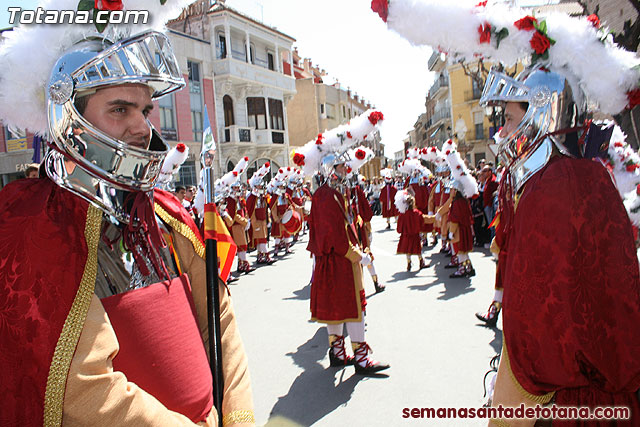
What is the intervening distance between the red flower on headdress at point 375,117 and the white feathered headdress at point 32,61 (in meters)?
4.02

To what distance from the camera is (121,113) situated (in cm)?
161

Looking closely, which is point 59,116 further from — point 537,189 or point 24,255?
point 537,189

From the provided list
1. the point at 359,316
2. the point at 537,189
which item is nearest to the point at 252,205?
the point at 359,316

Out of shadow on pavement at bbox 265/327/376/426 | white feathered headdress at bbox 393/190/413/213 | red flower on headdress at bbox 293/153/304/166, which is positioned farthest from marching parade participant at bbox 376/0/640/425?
white feathered headdress at bbox 393/190/413/213

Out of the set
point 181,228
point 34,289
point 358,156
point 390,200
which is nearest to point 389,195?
point 390,200

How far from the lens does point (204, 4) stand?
23.1 meters

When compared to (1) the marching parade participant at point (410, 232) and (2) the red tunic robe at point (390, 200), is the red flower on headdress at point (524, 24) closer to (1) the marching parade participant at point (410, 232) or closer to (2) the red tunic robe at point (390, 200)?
(1) the marching parade participant at point (410, 232)

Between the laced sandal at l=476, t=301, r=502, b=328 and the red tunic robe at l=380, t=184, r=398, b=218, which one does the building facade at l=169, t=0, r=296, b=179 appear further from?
the laced sandal at l=476, t=301, r=502, b=328

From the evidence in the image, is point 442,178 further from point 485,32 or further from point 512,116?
point 485,32

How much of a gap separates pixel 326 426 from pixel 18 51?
332 cm

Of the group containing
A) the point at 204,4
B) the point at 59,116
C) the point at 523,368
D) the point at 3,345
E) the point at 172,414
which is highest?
the point at 204,4

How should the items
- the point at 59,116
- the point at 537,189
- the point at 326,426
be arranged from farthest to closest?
the point at 326,426, the point at 537,189, the point at 59,116

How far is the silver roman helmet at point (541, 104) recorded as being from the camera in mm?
2156

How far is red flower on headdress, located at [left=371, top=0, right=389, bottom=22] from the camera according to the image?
2.14m
